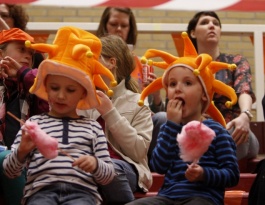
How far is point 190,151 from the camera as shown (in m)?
2.68

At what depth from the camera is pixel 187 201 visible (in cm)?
276

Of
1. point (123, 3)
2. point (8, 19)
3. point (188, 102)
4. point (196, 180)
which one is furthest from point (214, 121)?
point (123, 3)

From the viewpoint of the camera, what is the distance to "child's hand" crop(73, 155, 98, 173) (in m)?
2.74

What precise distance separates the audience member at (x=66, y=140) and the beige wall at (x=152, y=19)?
3.77 m

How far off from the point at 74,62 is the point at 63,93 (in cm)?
15

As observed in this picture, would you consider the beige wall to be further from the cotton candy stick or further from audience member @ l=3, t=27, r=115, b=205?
the cotton candy stick

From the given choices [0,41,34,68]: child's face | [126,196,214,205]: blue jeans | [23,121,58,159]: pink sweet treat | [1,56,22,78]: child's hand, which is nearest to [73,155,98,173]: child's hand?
[23,121,58,159]: pink sweet treat

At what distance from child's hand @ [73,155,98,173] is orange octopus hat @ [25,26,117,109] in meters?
0.37

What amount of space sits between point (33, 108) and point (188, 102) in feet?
2.90

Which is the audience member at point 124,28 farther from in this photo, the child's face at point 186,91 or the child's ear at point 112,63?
the child's face at point 186,91

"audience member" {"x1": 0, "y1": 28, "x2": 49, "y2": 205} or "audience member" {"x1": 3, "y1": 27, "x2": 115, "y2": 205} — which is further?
"audience member" {"x1": 0, "y1": 28, "x2": 49, "y2": 205}

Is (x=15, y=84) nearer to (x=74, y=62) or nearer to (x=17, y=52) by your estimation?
(x=17, y=52)

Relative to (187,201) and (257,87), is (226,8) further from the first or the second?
(187,201)

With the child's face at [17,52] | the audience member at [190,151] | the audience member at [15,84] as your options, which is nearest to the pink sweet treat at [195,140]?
the audience member at [190,151]
